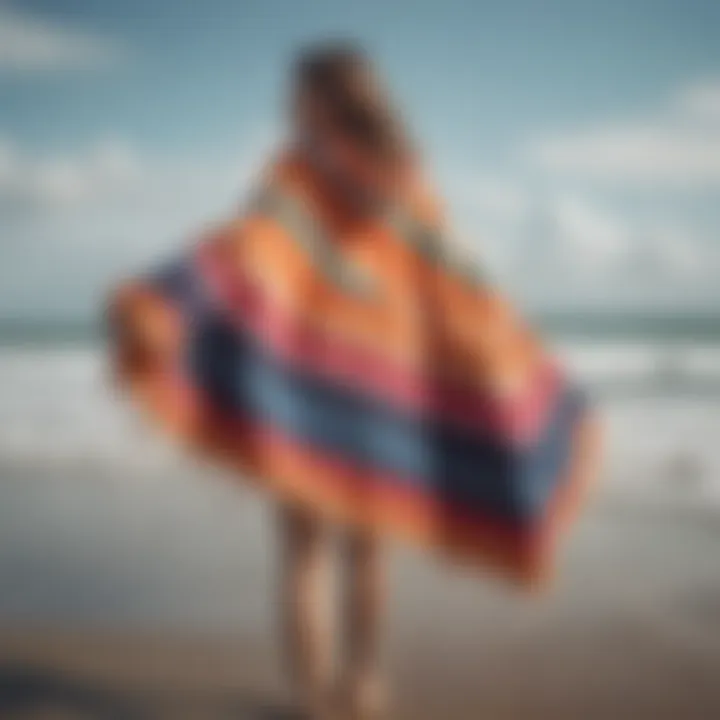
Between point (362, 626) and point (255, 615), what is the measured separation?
0.14 metres

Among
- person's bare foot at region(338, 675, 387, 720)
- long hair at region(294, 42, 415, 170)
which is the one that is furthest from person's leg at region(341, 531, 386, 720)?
long hair at region(294, 42, 415, 170)

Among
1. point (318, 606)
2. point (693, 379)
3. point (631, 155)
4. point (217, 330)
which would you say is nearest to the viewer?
point (217, 330)

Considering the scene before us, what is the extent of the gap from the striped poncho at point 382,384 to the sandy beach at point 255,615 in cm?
9

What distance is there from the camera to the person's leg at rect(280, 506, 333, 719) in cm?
89

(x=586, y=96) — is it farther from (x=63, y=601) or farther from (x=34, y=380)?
(x=63, y=601)

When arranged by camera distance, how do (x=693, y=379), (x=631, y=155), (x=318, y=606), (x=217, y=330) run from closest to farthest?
(x=217, y=330) → (x=318, y=606) → (x=631, y=155) → (x=693, y=379)

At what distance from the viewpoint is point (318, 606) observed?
89cm

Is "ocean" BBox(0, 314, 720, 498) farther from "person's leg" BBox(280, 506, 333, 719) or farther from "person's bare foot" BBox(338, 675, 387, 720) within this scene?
"person's bare foot" BBox(338, 675, 387, 720)

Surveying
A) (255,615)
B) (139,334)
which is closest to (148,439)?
(255,615)

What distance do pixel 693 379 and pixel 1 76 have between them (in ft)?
2.83

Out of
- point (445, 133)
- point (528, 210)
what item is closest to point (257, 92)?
point (445, 133)

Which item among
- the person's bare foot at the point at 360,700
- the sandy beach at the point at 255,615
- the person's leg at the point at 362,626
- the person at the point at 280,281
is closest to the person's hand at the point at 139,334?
the person at the point at 280,281

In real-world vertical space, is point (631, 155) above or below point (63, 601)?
above

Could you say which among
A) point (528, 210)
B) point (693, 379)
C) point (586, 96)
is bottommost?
point (693, 379)
